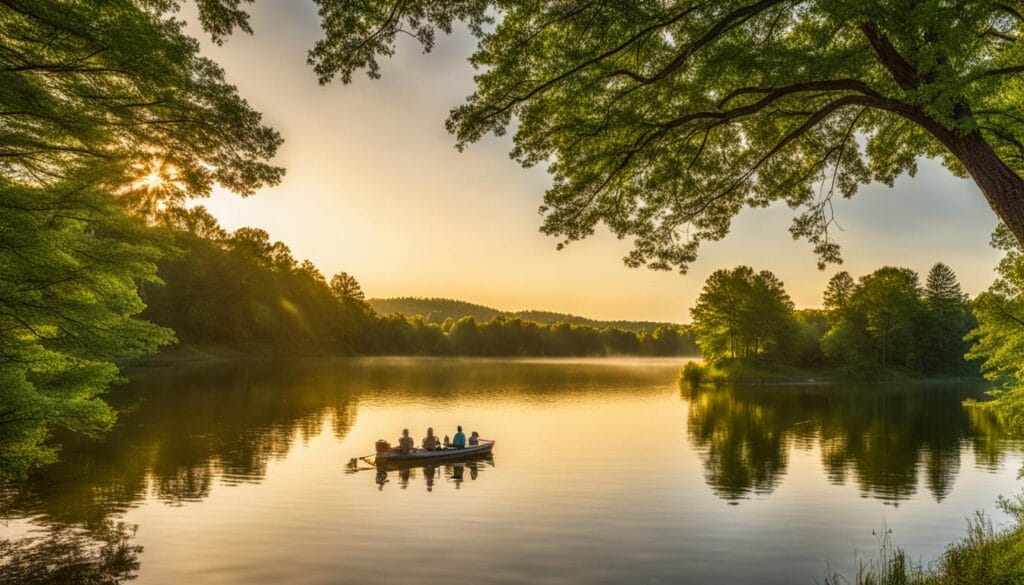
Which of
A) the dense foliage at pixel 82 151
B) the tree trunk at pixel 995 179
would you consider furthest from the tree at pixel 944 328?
the dense foliage at pixel 82 151

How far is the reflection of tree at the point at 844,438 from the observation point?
2381cm

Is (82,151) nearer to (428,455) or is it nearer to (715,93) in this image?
(715,93)

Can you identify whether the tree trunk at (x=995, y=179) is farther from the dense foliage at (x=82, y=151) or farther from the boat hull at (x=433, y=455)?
the boat hull at (x=433, y=455)

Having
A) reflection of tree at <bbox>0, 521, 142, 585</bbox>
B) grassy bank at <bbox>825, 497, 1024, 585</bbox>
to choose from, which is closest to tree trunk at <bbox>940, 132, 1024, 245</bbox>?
grassy bank at <bbox>825, 497, 1024, 585</bbox>

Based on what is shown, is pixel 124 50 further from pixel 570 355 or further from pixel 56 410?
pixel 570 355

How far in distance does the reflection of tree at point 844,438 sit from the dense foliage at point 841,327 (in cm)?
2109

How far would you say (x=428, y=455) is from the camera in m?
26.5

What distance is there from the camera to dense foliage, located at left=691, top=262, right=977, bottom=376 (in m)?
79.1

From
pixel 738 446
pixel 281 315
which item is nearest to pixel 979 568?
pixel 738 446

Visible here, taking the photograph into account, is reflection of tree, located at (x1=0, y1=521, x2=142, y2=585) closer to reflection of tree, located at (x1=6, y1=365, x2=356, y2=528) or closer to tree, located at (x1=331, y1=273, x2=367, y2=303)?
reflection of tree, located at (x1=6, y1=365, x2=356, y2=528)

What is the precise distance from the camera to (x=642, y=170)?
10.2 meters

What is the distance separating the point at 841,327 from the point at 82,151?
295 feet

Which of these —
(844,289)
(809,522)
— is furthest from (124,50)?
(844,289)

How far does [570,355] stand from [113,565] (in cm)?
17660
